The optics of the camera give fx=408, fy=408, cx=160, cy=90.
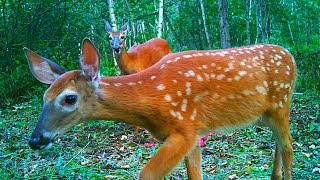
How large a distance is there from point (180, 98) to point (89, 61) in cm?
90

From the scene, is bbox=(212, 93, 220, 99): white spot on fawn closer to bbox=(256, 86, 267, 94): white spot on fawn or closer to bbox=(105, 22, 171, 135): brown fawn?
bbox=(256, 86, 267, 94): white spot on fawn

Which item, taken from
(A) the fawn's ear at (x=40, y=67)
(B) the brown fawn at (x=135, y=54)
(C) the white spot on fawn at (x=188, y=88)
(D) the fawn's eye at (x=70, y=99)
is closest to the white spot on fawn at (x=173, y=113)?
(C) the white spot on fawn at (x=188, y=88)

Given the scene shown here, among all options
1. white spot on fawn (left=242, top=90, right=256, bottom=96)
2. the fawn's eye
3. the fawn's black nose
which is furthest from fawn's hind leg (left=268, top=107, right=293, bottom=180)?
the fawn's black nose

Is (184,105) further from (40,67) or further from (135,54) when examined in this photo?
(135,54)

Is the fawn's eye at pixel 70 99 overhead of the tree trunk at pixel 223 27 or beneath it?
overhead

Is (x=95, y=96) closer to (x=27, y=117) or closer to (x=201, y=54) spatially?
(x=201, y=54)

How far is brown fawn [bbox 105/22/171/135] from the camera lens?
1003cm

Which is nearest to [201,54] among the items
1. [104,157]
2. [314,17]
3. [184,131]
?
[184,131]

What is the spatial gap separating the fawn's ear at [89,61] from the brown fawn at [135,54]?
6.43 metres

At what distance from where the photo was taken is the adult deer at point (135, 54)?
10.0 meters

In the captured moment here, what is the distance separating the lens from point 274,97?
4.43m

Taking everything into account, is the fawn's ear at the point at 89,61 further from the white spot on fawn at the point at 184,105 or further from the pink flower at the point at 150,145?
the pink flower at the point at 150,145

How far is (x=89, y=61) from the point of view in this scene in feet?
11.4

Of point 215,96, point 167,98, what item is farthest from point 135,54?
point 167,98
